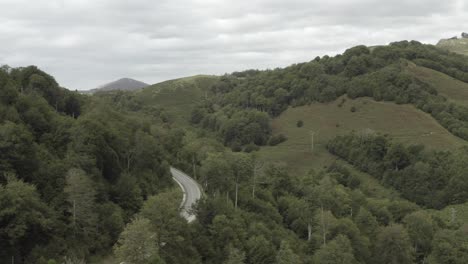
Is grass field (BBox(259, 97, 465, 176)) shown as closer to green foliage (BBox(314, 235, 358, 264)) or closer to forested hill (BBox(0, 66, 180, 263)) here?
green foliage (BBox(314, 235, 358, 264))

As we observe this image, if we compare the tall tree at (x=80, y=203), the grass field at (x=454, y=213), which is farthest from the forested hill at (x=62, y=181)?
the grass field at (x=454, y=213)

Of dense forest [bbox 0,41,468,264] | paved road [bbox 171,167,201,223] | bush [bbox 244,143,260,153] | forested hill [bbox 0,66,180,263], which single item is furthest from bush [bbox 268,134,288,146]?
forested hill [bbox 0,66,180,263]

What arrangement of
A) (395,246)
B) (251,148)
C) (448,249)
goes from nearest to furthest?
(395,246) < (448,249) < (251,148)

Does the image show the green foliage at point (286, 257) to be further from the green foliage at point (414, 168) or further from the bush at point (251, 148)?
the bush at point (251, 148)

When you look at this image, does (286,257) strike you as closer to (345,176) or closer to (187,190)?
(187,190)

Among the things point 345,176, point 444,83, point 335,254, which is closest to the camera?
point 335,254

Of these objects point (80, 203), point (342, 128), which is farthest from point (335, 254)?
point (342, 128)

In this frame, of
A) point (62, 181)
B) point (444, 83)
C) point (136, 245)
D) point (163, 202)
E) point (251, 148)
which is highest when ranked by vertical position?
point (444, 83)

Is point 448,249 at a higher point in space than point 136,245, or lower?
lower

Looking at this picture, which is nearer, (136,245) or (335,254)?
(136,245)
